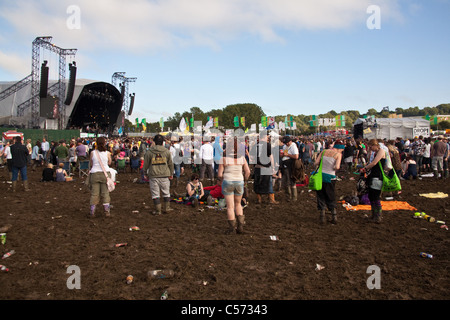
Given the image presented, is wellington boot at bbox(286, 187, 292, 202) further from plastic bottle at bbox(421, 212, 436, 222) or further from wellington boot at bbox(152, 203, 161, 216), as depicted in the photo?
wellington boot at bbox(152, 203, 161, 216)

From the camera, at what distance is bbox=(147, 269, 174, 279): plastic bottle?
430cm

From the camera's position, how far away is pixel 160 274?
433 centimetres

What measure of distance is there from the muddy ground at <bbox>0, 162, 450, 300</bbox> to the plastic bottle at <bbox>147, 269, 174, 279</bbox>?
75 mm

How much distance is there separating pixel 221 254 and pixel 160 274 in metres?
1.19

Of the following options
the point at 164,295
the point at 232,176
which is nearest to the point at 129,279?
the point at 164,295

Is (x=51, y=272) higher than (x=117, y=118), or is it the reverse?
(x=117, y=118)

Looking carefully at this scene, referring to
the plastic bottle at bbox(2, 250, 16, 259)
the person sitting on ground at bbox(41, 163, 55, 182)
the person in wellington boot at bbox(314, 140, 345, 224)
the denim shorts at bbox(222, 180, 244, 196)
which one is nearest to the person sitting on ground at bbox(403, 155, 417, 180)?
the person in wellington boot at bbox(314, 140, 345, 224)

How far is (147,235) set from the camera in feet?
20.5

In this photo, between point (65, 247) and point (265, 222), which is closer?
point (65, 247)

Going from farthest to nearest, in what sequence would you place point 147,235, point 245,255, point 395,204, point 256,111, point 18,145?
point 256,111 < point 18,145 < point 395,204 < point 147,235 < point 245,255

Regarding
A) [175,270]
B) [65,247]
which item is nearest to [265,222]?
[175,270]

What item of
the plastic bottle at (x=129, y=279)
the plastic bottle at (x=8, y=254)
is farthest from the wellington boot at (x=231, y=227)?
the plastic bottle at (x=8, y=254)
